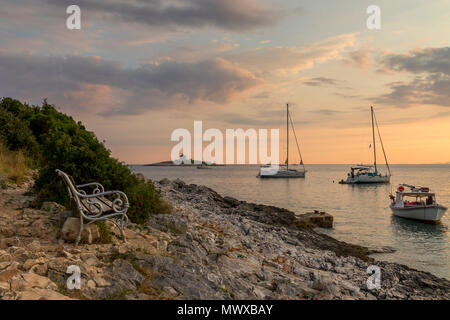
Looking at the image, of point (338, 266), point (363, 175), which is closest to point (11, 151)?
point (338, 266)

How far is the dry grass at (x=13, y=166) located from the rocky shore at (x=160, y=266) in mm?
1000

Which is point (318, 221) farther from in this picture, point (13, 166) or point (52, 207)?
point (52, 207)

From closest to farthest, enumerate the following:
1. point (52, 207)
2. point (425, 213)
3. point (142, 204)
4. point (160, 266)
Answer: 1. point (160, 266)
2. point (52, 207)
3. point (142, 204)
4. point (425, 213)

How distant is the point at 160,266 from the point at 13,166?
353 inches

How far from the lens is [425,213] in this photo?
2434 cm

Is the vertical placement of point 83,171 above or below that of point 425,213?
above

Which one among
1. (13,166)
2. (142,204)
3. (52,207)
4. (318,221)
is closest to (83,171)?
(52,207)

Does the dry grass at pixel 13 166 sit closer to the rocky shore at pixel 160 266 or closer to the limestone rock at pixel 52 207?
the rocky shore at pixel 160 266

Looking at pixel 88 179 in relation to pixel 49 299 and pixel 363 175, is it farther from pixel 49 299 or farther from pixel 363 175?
pixel 363 175

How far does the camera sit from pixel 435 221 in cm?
2405

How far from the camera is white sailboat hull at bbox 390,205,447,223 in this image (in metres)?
24.0

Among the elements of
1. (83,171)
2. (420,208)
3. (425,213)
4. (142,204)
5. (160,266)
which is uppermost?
(83,171)
